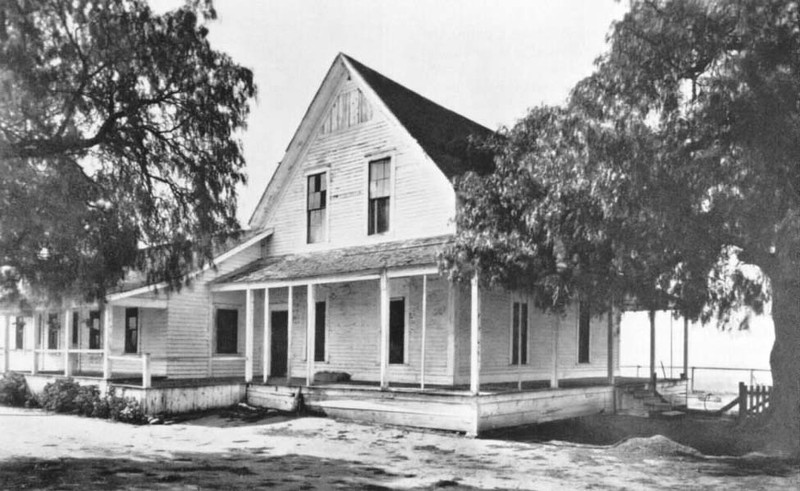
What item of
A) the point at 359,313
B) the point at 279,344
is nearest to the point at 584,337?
the point at 359,313

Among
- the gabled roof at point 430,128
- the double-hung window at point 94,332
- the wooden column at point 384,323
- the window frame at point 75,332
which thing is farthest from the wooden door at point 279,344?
the window frame at point 75,332

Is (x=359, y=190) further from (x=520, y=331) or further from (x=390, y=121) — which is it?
(x=520, y=331)

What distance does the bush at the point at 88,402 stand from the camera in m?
17.8

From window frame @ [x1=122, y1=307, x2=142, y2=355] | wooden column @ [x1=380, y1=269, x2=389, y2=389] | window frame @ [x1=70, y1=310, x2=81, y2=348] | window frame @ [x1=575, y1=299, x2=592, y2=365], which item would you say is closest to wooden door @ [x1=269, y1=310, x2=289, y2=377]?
window frame @ [x1=122, y1=307, x2=142, y2=355]

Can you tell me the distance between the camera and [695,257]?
41.7ft

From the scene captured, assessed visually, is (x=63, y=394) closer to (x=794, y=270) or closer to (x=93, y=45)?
(x=93, y=45)

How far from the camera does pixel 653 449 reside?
1320 cm

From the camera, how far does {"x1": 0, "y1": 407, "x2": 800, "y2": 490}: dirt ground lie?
10461 millimetres

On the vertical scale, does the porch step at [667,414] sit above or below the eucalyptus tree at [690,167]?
below

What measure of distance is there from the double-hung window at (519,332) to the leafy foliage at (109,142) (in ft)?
33.8

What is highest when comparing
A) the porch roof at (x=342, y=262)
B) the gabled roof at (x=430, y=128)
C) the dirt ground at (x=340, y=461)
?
the gabled roof at (x=430, y=128)

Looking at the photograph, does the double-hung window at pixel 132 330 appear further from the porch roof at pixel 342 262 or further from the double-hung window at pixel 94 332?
the porch roof at pixel 342 262

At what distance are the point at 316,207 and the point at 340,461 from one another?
10895mm

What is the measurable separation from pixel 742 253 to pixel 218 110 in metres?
9.81
